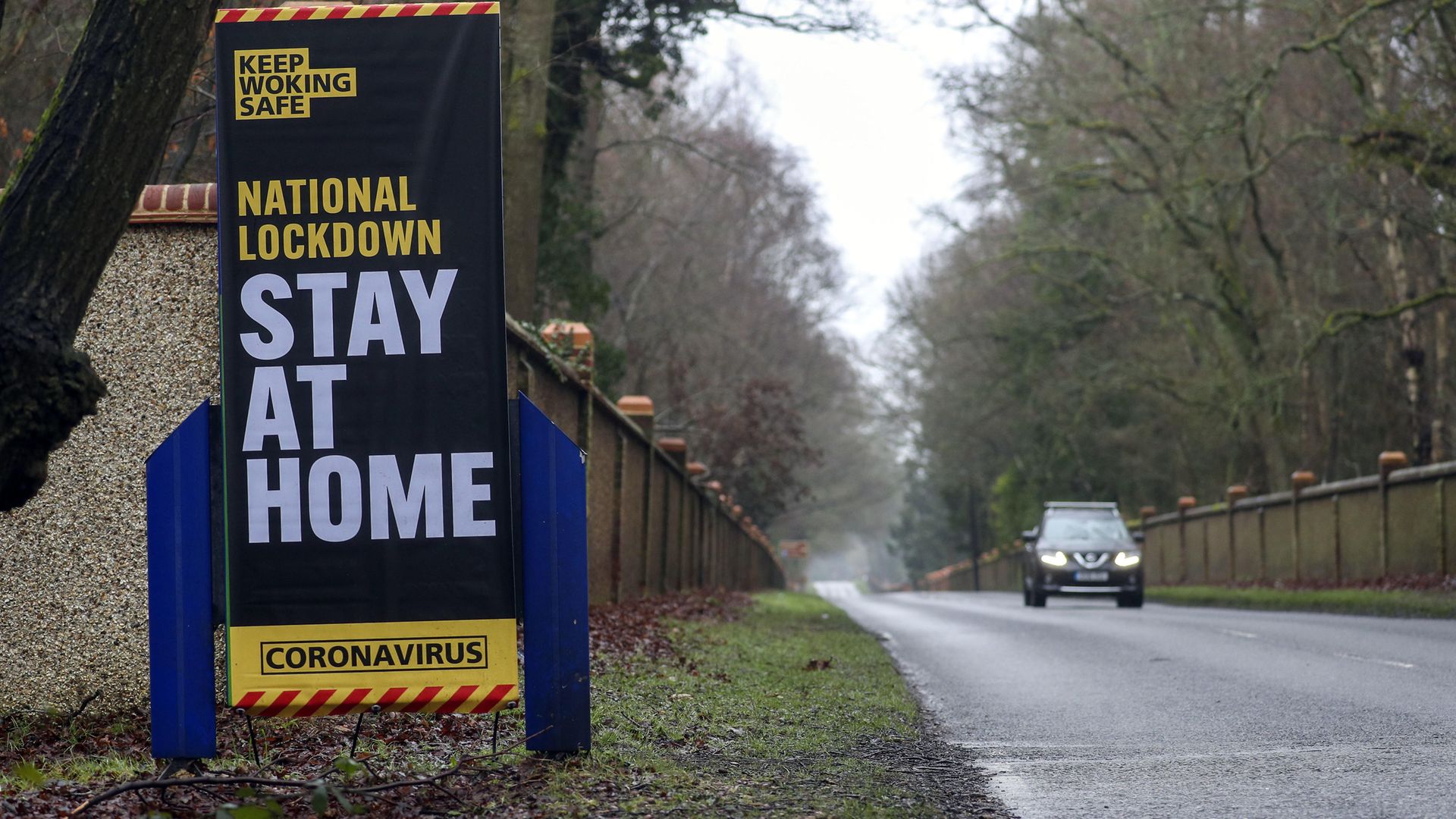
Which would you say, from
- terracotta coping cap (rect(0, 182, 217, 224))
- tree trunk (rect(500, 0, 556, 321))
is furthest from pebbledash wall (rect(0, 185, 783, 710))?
tree trunk (rect(500, 0, 556, 321))

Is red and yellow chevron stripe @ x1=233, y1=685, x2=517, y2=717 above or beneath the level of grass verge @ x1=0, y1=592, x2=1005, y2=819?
above

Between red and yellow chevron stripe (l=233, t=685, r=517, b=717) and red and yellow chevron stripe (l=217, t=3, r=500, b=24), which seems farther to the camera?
red and yellow chevron stripe (l=217, t=3, r=500, b=24)

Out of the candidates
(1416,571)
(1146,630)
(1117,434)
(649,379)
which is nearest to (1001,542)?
(1117,434)

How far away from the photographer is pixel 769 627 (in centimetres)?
1608

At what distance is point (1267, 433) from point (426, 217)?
100 feet

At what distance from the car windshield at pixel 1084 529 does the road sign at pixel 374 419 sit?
22.2 m

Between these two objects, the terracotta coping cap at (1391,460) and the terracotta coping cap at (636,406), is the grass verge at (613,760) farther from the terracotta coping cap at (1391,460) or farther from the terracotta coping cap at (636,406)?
the terracotta coping cap at (1391,460)

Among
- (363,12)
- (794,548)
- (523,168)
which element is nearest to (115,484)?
(363,12)

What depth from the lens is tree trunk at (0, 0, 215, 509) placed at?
4891 mm

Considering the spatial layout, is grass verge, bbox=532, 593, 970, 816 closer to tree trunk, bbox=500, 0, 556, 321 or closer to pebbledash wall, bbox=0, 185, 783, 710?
pebbledash wall, bbox=0, 185, 783, 710

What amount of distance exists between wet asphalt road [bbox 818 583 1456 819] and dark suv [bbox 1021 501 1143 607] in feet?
30.6

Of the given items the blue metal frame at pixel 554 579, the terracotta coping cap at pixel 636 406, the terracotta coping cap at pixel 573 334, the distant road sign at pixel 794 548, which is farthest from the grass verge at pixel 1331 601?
the distant road sign at pixel 794 548

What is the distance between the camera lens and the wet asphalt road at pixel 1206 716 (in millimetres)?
5473

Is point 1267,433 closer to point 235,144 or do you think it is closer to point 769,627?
point 769,627
